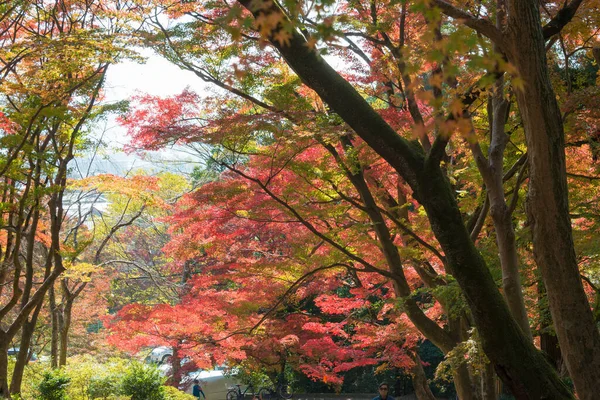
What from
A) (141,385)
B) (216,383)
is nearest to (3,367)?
(141,385)

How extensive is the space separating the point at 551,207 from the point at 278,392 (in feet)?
39.6

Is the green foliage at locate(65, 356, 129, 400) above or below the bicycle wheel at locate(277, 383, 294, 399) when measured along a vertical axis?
above

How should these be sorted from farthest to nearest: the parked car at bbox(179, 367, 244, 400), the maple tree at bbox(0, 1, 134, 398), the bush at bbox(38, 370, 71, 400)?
the parked car at bbox(179, 367, 244, 400)
the bush at bbox(38, 370, 71, 400)
the maple tree at bbox(0, 1, 134, 398)

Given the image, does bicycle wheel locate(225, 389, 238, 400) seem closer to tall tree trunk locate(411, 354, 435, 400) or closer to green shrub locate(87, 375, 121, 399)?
green shrub locate(87, 375, 121, 399)

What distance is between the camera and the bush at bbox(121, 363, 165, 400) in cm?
862

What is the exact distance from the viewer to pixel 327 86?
3.33 meters

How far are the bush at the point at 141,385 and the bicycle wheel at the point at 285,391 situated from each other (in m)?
6.36

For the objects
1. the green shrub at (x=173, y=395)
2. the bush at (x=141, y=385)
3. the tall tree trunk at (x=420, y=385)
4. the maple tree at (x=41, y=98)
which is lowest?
the tall tree trunk at (x=420, y=385)

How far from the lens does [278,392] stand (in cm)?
1452

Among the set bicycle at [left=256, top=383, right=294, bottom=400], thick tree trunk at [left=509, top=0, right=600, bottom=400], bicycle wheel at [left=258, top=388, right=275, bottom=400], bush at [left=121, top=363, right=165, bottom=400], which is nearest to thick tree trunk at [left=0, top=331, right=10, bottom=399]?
bush at [left=121, top=363, right=165, bottom=400]

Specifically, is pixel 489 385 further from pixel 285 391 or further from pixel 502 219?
pixel 285 391

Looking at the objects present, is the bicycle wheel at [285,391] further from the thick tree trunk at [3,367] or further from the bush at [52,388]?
the thick tree trunk at [3,367]

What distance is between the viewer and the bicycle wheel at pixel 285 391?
48.1 ft

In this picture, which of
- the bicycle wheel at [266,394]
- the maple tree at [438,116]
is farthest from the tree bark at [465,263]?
the bicycle wheel at [266,394]
